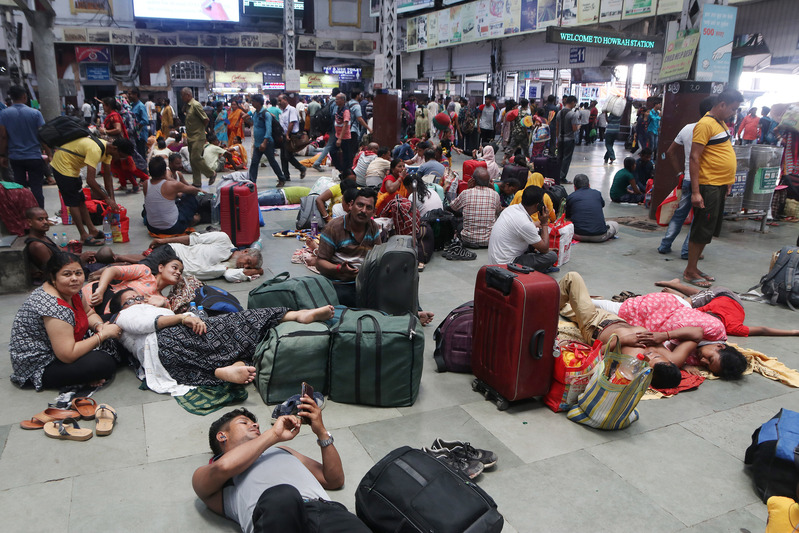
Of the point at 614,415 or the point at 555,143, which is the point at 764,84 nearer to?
the point at 555,143

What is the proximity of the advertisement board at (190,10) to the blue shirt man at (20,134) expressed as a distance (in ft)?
96.4

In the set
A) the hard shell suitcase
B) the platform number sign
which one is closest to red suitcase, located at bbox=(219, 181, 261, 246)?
the hard shell suitcase

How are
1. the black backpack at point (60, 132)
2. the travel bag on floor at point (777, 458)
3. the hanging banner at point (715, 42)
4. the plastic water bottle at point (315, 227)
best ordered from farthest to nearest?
the hanging banner at point (715, 42)
the plastic water bottle at point (315, 227)
the black backpack at point (60, 132)
the travel bag on floor at point (777, 458)

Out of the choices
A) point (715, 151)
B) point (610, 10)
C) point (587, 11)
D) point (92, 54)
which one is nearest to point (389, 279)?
point (715, 151)

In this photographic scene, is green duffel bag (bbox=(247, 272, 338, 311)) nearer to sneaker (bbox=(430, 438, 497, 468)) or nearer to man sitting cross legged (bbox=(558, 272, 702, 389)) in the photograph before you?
sneaker (bbox=(430, 438, 497, 468))

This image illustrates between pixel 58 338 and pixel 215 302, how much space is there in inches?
48.3

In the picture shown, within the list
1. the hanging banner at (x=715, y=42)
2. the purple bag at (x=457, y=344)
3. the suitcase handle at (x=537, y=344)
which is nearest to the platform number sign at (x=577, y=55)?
the hanging banner at (x=715, y=42)

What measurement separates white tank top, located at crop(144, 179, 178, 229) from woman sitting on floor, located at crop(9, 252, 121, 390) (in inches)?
168

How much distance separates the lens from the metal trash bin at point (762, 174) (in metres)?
9.08

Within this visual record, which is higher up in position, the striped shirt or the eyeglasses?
the striped shirt

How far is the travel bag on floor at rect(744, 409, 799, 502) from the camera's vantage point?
3062 mm

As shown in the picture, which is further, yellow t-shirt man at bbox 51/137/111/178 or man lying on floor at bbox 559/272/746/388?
yellow t-shirt man at bbox 51/137/111/178

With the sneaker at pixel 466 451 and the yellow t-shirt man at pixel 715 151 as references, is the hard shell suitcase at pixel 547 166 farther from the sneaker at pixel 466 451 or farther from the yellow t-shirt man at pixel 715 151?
the sneaker at pixel 466 451

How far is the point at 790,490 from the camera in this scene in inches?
120
